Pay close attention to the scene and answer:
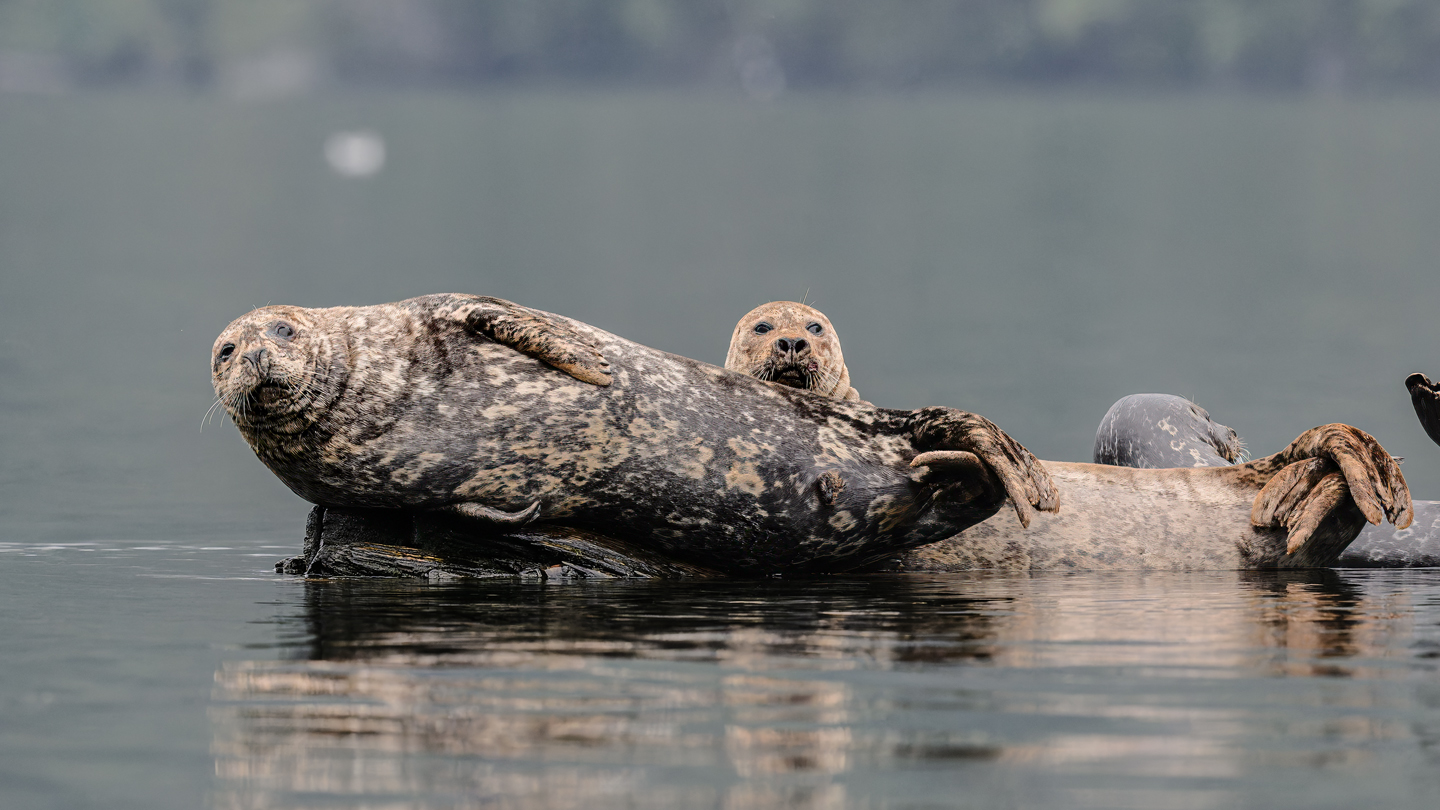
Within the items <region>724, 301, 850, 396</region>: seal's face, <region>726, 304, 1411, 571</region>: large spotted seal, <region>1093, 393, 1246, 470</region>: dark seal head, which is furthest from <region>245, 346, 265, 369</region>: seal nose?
<region>1093, 393, 1246, 470</region>: dark seal head

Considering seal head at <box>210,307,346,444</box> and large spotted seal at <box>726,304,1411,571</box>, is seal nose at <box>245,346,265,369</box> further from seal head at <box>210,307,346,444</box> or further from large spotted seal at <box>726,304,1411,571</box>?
large spotted seal at <box>726,304,1411,571</box>

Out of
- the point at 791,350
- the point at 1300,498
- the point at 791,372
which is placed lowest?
the point at 1300,498

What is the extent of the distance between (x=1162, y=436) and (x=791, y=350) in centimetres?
261

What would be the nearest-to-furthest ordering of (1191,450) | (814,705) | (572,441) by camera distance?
(814,705) < (572,441) < (1191,450)

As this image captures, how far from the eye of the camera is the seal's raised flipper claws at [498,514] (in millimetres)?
6930

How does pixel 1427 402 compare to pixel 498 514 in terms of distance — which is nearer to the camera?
pixel 498 514

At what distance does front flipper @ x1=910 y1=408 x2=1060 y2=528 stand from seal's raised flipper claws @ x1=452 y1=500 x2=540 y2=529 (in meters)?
1.93

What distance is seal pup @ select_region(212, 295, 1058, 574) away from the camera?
6895mm

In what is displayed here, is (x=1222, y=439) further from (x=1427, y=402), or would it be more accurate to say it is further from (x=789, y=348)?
(x=789, y=348)

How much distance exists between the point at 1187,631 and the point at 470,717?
2649 millimetres

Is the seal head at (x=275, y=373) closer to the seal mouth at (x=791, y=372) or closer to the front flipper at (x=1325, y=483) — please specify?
the seal mouth at (x=791, y=372)

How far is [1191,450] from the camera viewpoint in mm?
9102

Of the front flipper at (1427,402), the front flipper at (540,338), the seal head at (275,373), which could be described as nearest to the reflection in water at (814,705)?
the seal head at (275,373)

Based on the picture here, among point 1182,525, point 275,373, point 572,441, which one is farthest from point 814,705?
point 1182,525
